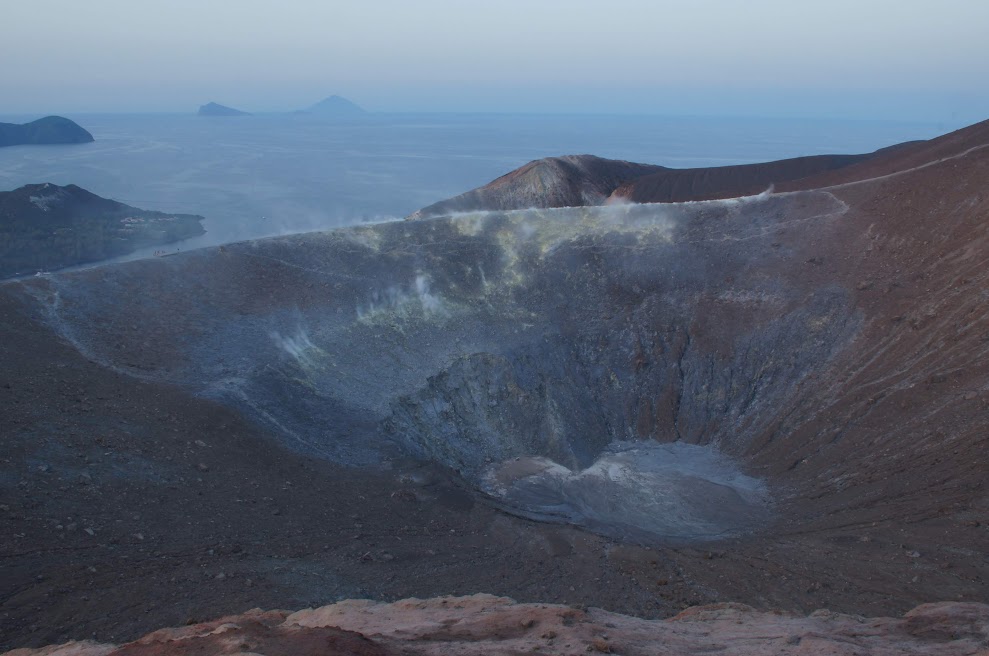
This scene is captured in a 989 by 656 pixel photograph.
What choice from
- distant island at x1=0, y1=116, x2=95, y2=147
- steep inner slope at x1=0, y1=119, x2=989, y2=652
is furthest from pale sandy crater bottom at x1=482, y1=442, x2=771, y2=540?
distant island at x1=0, y1=116, x2=95, y2=147

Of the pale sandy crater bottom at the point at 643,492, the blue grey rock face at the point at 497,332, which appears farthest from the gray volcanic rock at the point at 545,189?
the pale sandy crater bottom at the point at 643,492

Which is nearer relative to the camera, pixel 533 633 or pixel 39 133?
pixel 533 633

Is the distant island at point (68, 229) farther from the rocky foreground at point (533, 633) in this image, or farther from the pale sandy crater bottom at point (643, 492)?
the rocky foreground at point (533, 633)

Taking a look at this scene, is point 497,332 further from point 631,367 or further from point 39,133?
point 39,133

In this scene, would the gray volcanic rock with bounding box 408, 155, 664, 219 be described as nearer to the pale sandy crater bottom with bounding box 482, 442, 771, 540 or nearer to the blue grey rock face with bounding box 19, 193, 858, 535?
the blue grey rock face with bounding box 19, 193, 858, 535

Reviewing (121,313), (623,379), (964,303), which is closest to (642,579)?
(623,379)

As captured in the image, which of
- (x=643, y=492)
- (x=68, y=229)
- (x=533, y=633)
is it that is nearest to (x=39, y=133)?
(x=68, y=229)
